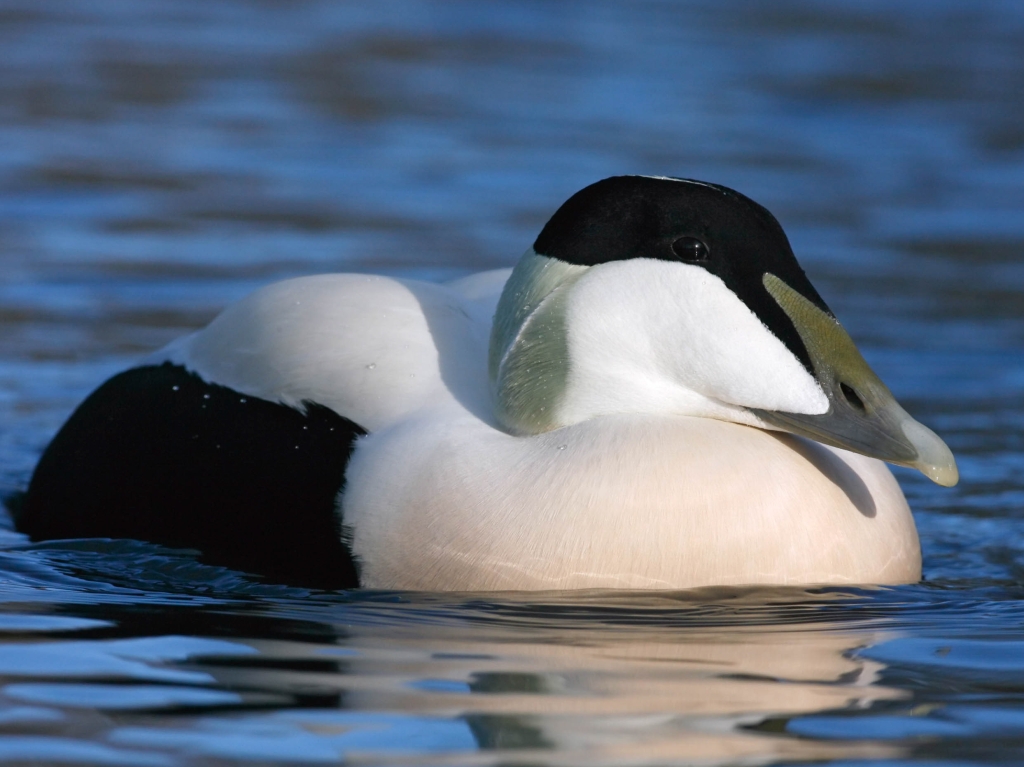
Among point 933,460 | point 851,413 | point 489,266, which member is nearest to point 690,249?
point 851,413

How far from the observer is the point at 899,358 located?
6.02 metres

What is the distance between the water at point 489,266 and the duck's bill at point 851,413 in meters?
0.29

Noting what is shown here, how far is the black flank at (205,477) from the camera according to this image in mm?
3518

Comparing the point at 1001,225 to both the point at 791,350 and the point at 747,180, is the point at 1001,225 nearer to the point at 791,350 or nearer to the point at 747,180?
the point at 747,180

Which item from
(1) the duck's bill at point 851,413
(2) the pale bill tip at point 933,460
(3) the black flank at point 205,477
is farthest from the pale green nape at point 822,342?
(3) the black flank at point 205,477

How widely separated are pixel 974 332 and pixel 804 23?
25.6 feet

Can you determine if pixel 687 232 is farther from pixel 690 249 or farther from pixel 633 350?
→ pixel 633 350

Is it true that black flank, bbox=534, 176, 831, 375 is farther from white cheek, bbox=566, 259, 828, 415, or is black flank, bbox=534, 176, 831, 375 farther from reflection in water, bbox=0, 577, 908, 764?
reflection in water, bbox=0, 577, 908, 764

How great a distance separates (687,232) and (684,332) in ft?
0.60

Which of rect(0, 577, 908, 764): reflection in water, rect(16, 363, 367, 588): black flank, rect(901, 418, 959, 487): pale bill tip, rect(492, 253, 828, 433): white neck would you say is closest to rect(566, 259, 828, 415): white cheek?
rect(492, 253, 828, 433): white neck

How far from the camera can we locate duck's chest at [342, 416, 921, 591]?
329 cm

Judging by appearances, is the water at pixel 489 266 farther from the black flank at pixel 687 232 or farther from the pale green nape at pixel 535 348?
the black flank at pixel 687 232

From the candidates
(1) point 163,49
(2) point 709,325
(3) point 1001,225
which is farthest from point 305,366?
(1) point 163,49

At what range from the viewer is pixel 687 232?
336 centimetres
